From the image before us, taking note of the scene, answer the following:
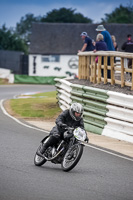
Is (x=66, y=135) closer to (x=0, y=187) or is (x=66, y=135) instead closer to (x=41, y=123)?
(x=0, y=187)

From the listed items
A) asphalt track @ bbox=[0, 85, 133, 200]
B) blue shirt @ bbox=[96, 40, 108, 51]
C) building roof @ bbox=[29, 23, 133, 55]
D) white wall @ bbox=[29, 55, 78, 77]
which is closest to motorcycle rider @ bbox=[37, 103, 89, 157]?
asphalt track @ bbox=[0, 85, 133, 200]

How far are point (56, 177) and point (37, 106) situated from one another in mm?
14074

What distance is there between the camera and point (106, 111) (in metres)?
16.2

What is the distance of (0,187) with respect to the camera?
328 inches

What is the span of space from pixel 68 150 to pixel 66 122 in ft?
2.10

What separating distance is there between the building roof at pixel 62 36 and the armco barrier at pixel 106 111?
58.3m

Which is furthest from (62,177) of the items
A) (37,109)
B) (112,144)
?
(37,109)

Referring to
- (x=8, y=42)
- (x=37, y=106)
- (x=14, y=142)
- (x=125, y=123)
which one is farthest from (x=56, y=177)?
(x=8, y=42)

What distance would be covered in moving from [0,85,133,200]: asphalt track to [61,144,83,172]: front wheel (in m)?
0.14

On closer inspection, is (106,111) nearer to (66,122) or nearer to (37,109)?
(66,122)

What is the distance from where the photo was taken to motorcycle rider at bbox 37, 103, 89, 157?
10273mm

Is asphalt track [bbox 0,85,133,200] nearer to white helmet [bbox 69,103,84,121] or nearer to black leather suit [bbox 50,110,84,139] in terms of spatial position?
black leather suit [bbox 50,110,84,139]

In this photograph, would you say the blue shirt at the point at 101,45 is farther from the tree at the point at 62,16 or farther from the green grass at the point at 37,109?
the tree at the point at 62,16

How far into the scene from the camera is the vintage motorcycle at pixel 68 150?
32.7 ft
